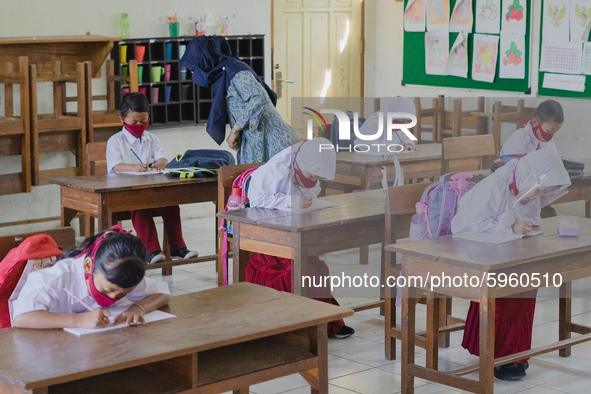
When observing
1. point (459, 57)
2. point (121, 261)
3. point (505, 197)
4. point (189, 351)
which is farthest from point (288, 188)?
point (459, 57)

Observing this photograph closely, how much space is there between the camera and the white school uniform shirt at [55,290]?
255 cm

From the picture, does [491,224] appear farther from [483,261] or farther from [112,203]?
[112,203]

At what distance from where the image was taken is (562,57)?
7492 millimetres

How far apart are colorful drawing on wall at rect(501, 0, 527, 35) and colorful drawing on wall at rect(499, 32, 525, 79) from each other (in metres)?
0.06

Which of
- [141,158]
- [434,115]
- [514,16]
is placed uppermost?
[514,16]

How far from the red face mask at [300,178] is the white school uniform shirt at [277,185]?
0.07ft

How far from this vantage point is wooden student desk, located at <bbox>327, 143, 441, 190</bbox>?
5.56m

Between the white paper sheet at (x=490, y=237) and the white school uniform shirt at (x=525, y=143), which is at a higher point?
the white school uniform shirt at (x=525, y=143)

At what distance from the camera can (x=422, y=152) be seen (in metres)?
6.18

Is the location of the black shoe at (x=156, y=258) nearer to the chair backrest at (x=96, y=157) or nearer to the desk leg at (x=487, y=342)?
the chair backrest at (x=96, y=157)

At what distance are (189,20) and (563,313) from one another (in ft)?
15.0

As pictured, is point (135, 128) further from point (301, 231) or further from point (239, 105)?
point (301, 231)

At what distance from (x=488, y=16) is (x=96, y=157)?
4.21m

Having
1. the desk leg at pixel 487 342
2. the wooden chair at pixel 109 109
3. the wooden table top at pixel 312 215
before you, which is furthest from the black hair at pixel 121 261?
the wooden chair at pixel 109 109
